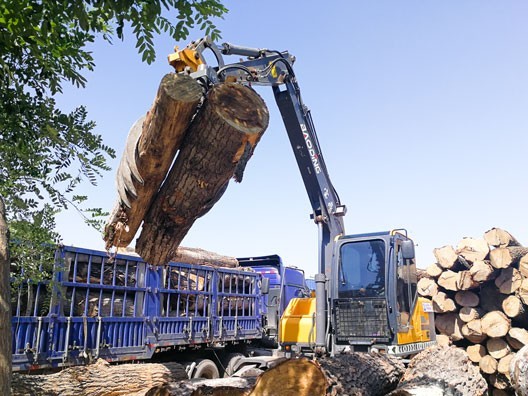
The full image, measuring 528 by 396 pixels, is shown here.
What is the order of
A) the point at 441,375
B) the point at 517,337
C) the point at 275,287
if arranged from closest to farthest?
the point at 441,375, the point at 517,337, the point at 275,287

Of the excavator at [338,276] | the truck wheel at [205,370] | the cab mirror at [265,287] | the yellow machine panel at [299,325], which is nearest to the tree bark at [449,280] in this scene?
the excavator at [338,276]

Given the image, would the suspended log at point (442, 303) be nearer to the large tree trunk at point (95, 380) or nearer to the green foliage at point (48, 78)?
the large tree trunk at point (95, 380)

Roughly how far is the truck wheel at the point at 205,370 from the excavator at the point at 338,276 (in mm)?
1561

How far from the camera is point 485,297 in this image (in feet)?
30.2

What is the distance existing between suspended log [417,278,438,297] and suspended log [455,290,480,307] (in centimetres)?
43

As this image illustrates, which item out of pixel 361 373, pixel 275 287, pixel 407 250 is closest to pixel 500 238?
pixel 407 250

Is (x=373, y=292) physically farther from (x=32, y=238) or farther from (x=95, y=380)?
(x=32, y=238)

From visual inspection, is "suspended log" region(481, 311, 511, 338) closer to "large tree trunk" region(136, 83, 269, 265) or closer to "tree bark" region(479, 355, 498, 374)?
"tree bark" region(479, 355, 498, 374)

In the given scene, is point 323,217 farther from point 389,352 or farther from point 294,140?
point 389,352

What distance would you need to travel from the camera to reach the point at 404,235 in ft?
23.4

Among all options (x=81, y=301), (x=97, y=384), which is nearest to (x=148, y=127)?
(x=97, y=384)

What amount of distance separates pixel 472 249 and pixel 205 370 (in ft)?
18.3

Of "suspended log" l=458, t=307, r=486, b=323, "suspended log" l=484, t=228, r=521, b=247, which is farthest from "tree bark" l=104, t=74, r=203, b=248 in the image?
"suspended log" l=484, t=228, r=521, b=247

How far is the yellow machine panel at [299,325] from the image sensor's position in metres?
7.28
